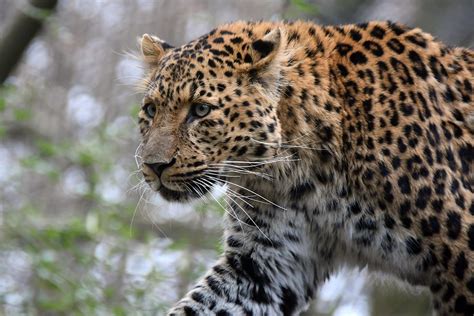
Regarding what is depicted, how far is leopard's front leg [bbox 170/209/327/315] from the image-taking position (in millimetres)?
7301

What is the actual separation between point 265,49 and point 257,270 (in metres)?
1.74

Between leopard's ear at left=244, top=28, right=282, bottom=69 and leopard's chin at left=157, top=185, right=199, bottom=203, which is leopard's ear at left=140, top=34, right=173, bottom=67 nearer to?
leopard's ear at left=244, top=28, right=282, bottom=69

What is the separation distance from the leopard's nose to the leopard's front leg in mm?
1028

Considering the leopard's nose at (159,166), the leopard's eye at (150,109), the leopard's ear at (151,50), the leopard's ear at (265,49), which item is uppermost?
the leopard's ear at (265,49)

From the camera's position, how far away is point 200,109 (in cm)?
671

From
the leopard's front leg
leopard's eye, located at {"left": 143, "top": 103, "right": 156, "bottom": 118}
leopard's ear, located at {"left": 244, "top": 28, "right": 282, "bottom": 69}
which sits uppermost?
leopard's ear, located at {"left": 244, "top": 28, "right": 282, "bottom": 69}

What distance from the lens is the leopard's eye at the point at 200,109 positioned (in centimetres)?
669

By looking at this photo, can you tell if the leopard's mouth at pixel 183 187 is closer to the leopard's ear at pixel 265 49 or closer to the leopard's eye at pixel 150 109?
the leopard's eye at pixel 150 109

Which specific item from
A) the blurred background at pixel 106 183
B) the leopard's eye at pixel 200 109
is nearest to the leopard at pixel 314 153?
the leopard's eye at pixel 200 109

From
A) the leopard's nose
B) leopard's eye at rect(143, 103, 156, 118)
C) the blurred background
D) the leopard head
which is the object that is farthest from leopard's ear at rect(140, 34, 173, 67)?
the leopard's nose

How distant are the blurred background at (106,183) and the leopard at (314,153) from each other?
0.50 metres

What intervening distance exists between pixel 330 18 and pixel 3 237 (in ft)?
13.5

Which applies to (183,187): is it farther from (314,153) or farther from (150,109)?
(314,153)

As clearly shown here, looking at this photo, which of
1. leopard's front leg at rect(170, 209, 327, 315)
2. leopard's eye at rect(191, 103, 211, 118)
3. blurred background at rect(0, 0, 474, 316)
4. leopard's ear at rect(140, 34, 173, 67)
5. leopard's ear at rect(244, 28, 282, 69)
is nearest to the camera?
leopard's eye at rect(191, 103, 211, 118)
